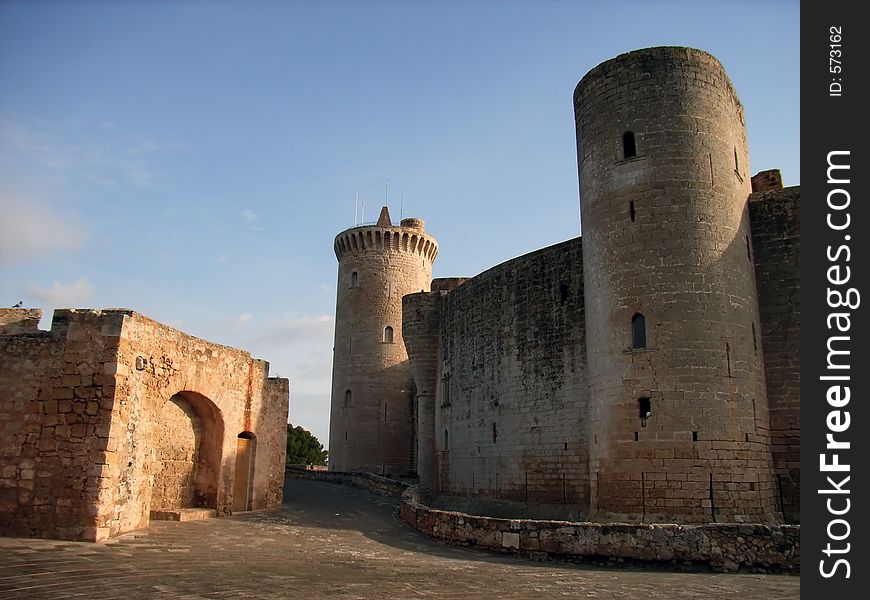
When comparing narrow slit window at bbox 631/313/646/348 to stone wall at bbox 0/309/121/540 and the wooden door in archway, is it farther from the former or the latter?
stone wall at bbox 0/309/121/540

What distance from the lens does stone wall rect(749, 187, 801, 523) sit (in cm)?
1395

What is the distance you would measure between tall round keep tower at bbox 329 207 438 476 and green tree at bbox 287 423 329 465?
1474 centimetres

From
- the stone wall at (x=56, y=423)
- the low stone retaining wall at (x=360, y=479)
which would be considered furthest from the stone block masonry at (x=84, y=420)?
the low stone retaining wall at (x=360, y=479)

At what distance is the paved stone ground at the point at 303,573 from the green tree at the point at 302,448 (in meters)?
36.6

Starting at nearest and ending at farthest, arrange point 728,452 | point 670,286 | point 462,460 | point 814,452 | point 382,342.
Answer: point 814,452 → point 728,452 → point 670,286 → point 462,460 → point 382,342

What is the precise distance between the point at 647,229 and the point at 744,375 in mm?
3610

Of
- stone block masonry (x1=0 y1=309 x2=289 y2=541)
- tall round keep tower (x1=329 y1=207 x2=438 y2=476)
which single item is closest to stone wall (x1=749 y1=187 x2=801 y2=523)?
stone block masonry (x1=0 y1=309 x2=289 y2=541)

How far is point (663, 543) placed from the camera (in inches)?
397

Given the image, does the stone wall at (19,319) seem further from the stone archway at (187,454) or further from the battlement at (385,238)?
the battlement at (385,238)

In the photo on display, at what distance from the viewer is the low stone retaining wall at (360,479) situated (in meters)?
23.5

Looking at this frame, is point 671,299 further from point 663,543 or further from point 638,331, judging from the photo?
point 663,543

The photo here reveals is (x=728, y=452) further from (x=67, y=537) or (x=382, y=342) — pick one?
(x=382, y=342)

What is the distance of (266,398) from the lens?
17.1 m

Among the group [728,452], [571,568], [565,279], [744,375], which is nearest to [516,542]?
[571,568]
